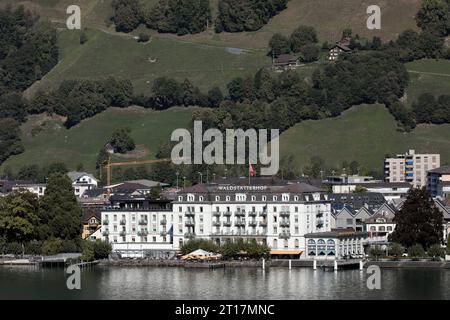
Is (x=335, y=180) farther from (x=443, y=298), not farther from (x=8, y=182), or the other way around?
(x=443, y=298)

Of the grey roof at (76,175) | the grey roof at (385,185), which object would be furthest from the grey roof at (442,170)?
the grey roof at (76,175)

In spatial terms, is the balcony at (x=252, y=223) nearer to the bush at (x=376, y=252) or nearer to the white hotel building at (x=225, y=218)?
the white hotel building at (x=225, y=218)

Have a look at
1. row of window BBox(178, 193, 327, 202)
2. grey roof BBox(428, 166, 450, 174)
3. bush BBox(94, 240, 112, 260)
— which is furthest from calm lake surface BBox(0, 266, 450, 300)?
grey roof BBox(428, 166, 450, 174)

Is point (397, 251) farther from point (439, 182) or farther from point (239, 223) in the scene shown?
point (439, 182)

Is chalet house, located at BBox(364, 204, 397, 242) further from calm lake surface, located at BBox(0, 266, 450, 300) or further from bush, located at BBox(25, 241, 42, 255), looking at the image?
bush, located at BBox(25, 241, 42, 255)

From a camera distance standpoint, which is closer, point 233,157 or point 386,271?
point 386,271
